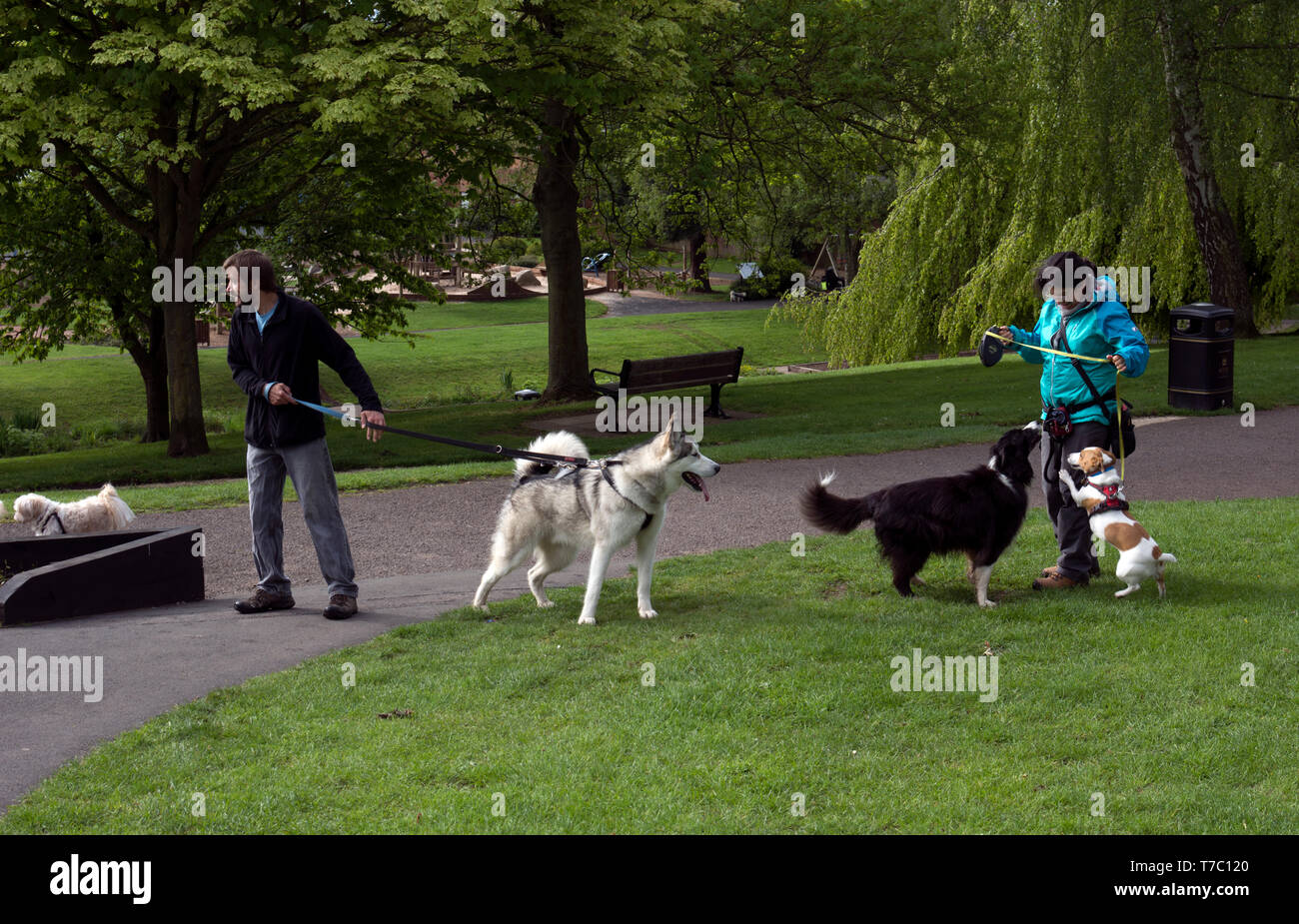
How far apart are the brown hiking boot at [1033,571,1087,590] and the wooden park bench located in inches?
450

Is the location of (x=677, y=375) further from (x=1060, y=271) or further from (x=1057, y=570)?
(x=1060, y=271)

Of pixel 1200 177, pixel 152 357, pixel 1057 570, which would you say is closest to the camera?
pixel 1057 570

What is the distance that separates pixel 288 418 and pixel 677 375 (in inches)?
480

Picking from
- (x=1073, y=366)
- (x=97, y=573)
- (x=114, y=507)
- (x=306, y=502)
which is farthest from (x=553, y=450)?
(x=114, y=507)

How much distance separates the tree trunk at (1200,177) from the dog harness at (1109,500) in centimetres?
1645

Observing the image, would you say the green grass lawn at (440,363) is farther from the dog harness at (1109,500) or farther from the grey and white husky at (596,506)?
the dog harness at (1109,500)

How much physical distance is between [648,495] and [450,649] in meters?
1.57

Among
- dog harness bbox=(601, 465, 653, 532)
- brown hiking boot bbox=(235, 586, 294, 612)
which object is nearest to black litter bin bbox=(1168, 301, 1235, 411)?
dog harness bbox=(601, 465, 653, 532)

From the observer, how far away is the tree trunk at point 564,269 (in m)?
21.0

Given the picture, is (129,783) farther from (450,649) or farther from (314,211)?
(314,211)

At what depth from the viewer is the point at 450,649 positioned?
7.34 m

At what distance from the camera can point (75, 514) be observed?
10633 mm
